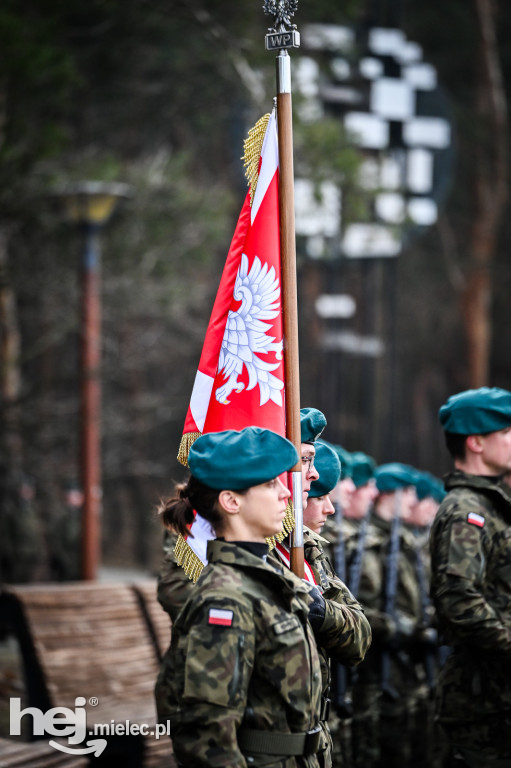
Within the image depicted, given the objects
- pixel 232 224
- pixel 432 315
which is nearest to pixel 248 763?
pixel 232 224

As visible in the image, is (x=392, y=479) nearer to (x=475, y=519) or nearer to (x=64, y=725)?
(x=64, y=725)

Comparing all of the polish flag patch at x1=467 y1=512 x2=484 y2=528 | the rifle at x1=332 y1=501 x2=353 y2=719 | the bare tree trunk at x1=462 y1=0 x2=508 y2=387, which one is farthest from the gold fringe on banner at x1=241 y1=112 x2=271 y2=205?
the bare tree trunk at x1=462 y1=0 x2=508 y2=387

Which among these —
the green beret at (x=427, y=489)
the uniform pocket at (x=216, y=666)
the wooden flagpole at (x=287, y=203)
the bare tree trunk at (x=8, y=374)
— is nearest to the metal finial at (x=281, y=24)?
the wooden flagpole at (x=287, y=203)

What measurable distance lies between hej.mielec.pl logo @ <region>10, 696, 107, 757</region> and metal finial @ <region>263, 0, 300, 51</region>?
3213 millimetres

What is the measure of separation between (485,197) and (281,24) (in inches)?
771

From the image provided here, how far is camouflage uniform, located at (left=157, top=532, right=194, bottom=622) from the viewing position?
4344mm

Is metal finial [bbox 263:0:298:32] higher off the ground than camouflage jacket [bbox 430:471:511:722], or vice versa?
metal finial [bbox 263:0:298:32]

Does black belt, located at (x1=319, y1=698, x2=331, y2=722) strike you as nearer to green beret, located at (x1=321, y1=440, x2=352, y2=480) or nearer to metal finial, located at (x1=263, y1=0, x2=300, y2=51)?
metal finial, located at (x1=263, y1=0, x2=300, y2=51)

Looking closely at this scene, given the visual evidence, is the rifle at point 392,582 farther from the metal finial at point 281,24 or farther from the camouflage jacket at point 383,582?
the metal finial at point 281,24

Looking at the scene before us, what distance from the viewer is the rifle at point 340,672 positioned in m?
5.77

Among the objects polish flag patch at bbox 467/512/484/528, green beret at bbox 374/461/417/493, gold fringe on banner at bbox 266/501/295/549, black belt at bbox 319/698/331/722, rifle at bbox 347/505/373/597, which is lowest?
rifle at bbox 347/505/373/597

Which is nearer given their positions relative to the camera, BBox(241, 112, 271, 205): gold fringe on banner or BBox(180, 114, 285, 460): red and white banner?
BBox(180, 114, 285, 460): red and white banner

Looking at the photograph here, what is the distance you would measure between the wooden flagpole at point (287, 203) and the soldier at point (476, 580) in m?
0.99

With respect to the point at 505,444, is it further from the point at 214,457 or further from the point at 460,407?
the point at 214,457
